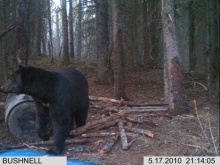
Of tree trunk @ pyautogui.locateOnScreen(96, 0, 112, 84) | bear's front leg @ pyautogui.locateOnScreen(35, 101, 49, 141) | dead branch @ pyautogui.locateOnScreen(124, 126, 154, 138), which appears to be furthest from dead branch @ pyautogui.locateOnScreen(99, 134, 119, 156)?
tree trunk @ pyautogui.locateOnScreen(96, 0, 112, 84)

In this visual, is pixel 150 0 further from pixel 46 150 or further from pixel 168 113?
pixel 46 150

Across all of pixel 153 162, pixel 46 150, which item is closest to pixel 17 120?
pixel 46 150

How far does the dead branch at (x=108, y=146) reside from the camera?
5.85 m

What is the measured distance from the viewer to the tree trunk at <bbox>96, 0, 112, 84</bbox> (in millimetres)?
13492

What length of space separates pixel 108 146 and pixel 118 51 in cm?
396

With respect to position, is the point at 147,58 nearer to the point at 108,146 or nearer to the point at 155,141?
the point at 155,141

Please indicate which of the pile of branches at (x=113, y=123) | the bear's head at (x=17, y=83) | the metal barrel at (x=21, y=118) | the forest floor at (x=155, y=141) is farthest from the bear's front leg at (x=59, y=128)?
the metal barrel at (x=21, y=118)

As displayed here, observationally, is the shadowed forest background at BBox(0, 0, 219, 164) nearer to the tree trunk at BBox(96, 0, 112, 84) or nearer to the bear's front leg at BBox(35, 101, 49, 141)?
the tree trunk at BBox(96, 0, 112, 84)

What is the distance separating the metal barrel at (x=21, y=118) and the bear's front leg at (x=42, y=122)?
52cm

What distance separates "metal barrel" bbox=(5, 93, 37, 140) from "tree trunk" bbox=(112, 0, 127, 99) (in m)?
3.16

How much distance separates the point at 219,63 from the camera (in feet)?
9.20

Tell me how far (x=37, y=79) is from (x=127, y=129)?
1.94 meters

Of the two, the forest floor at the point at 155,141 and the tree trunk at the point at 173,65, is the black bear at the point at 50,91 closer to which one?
the forest floor at the point at 155,141
